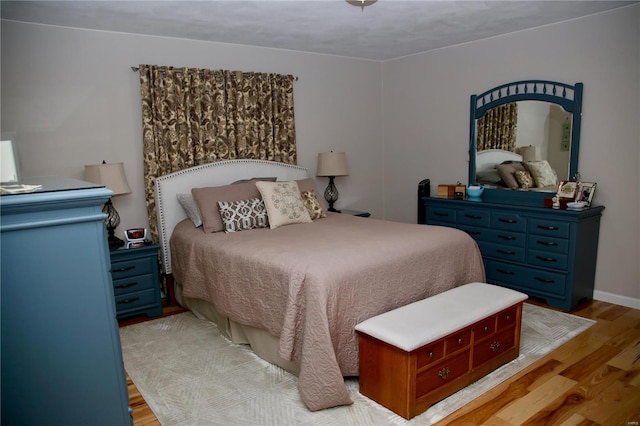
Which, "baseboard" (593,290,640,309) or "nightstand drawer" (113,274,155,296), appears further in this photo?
"baseboard" (593,290,640,309)

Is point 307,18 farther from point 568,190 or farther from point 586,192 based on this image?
point 586,192

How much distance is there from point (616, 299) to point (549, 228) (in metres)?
0.86

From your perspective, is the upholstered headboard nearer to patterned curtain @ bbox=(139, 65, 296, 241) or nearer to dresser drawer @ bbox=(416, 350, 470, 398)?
patterned curtain @ bbox=(139, 65, 296, 241)

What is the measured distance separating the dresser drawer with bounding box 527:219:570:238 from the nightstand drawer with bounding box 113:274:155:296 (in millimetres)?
3308

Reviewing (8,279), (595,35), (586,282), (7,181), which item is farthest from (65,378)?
(595,35)

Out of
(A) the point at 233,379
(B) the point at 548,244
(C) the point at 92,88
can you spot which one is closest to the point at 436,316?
(A) the point at 233,379

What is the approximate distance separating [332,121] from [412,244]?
2.67m

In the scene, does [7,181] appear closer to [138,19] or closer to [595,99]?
[138,19]

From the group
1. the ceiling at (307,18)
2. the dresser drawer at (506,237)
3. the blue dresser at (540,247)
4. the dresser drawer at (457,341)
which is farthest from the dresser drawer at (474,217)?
the dresser drawer at (457,341)

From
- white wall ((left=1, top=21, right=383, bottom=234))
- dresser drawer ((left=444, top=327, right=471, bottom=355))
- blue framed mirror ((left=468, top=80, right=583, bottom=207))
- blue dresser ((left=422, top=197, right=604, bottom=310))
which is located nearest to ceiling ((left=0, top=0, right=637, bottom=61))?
white wall ((left=1, top=21, right=383, bottom=234))

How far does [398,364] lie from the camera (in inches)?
88.7

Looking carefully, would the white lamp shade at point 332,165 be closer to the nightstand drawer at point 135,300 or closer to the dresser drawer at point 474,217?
the dresser drawer at point 474,217

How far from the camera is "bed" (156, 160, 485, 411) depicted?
239cm

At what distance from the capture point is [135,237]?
3.75 meters
